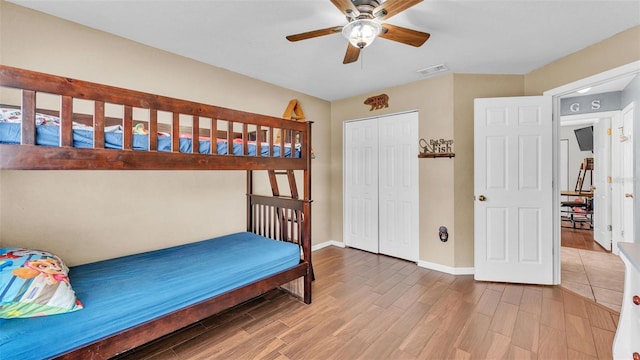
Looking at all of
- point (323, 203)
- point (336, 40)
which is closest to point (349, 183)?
point (323, 203)

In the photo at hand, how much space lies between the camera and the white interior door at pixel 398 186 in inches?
140

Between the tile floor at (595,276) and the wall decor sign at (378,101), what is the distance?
115 inches

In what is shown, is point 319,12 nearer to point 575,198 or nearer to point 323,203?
point 323,203

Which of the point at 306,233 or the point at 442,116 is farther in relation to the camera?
the point at 442,116

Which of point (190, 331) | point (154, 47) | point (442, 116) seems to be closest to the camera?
point (190, 331)

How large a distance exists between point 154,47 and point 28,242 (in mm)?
1877

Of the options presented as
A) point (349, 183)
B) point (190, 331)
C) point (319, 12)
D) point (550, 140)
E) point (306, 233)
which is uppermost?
point (319, 12)

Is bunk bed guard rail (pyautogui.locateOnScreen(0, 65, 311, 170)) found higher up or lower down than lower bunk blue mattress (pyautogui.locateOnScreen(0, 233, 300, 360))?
higher up

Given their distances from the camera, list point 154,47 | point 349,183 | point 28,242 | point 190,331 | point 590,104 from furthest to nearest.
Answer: point 349,183, point 590,104, point 154,47, point 190,331, point 28,242

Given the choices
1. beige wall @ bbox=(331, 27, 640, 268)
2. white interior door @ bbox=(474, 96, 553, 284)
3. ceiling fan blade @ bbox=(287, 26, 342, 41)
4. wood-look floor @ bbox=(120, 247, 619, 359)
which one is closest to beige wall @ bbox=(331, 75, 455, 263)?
beige wall @ bbox=(331, 27, 640, 268)

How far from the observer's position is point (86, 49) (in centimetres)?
215

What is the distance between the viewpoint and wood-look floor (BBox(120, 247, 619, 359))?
1812 mm

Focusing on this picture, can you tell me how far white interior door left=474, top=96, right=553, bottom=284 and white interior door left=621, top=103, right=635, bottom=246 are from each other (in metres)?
1.43

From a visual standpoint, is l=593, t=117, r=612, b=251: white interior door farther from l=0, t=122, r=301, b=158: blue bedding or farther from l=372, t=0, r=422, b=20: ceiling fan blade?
l=0, t=122, r=301, b=158: blue bedding
